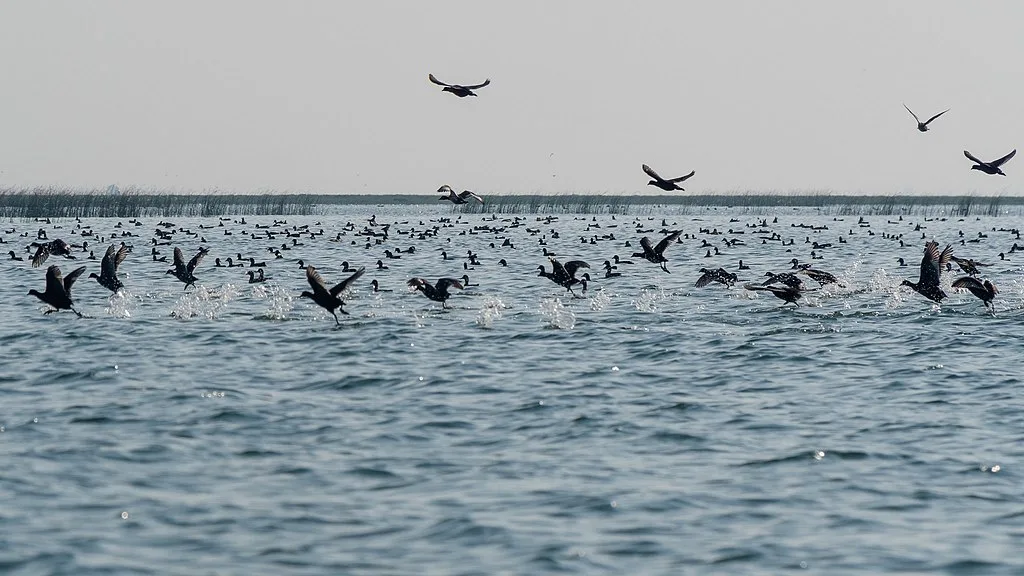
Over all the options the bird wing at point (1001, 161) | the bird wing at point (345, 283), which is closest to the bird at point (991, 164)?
the bird wing at point (1001, 161)

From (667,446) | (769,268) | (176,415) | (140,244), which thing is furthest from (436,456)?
(140,244)

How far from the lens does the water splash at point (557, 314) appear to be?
23.8 meters

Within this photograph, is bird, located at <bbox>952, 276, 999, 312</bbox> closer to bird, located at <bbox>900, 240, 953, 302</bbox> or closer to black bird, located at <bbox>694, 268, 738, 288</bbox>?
bird, located at <bbox>900, 240, 953, 302</bbox>

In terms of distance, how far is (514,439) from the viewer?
13.1m

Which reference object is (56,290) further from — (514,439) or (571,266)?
(514,439)

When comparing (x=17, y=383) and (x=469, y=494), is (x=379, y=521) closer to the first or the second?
(x=469, y=494)

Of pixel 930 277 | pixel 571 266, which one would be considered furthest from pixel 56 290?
pixel 930 277

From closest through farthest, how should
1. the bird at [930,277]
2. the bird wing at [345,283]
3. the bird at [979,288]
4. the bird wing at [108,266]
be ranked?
the bird wing at [345,283], the bird at [930,277], the bird at [979,288], the bird wing at [108,266]

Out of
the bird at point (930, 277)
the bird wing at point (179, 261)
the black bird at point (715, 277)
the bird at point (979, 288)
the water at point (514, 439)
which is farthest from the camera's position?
the black bird at point (715, 277)

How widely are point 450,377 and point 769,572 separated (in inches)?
360

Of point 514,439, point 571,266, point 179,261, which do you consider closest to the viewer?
point 514,439

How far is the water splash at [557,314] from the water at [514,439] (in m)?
0.11

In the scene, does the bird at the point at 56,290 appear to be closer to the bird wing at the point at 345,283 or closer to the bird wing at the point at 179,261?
the bird wing at the point at 179,261

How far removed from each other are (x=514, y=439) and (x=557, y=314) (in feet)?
40.9
